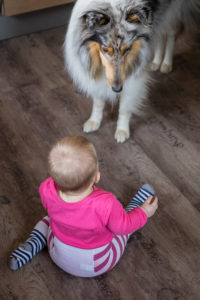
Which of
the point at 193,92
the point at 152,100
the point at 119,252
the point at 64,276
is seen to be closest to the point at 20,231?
the point at 64,276

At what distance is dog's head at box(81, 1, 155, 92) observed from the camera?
4.99ft

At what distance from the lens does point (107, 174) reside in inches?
72.4

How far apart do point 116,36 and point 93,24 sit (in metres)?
0.12

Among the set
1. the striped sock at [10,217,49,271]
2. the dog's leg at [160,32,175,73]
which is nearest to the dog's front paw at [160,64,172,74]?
the dog's leg at [160,32,175,73]

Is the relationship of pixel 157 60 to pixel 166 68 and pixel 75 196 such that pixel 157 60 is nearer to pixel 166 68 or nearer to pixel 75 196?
pixel 166 68

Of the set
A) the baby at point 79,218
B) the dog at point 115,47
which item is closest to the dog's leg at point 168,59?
the dog at point 115,47

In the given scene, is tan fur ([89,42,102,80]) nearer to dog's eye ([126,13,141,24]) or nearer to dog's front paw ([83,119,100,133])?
dog's eye ([126,13,141,24])

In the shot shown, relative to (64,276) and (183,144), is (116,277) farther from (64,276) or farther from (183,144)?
(183,144)

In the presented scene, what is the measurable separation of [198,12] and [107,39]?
3.67 ft

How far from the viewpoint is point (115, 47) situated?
1564 millimetres

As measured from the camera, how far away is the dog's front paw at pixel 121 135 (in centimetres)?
202

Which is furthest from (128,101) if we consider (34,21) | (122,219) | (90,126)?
(34,21)

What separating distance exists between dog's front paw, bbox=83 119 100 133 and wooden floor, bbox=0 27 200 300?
0.12ft

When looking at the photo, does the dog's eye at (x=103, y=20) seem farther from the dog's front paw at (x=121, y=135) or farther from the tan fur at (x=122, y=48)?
the dog's front paw at (x=121, y=135)
